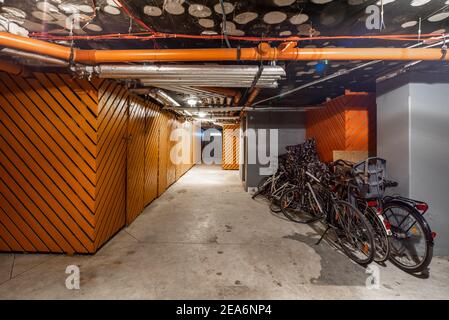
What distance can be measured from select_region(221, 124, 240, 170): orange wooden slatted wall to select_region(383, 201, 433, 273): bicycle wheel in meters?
9.70

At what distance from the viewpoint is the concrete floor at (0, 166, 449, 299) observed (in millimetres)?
2168

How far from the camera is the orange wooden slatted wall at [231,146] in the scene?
12.4 meters

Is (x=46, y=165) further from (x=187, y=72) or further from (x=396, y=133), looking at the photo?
(x=396, y=133)

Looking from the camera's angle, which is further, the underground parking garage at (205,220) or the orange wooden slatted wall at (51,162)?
the orange wooden slatted wall at (51,162)

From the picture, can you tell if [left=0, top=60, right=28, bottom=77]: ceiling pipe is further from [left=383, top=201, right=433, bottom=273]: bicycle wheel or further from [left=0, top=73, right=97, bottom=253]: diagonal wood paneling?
[left=383, top=201, right=433, bottom=273]: bicycle wheel

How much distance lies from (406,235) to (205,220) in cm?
346

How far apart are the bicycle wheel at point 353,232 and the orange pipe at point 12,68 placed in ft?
17.1

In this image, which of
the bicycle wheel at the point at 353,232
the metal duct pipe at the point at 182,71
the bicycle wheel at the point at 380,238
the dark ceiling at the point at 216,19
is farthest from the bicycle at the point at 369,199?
the metal duct pipe at the point at 182,71

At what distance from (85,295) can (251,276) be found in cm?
193

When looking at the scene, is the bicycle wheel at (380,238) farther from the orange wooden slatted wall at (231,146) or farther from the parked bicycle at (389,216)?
the orange wooden slatted wall at (231,146)

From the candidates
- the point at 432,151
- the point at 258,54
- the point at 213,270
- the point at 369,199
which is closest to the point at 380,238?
the point at 369,199

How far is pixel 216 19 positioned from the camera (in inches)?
89.3

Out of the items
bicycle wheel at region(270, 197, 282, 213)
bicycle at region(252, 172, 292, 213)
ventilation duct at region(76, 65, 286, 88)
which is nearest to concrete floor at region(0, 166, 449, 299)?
bicycle wheel at region(270, 197, 282, 213)

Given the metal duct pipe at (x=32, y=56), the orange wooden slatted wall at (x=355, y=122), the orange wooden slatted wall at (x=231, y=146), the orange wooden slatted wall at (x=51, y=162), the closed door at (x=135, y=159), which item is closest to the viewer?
the metal duct pipe at (x=32, y=56)
